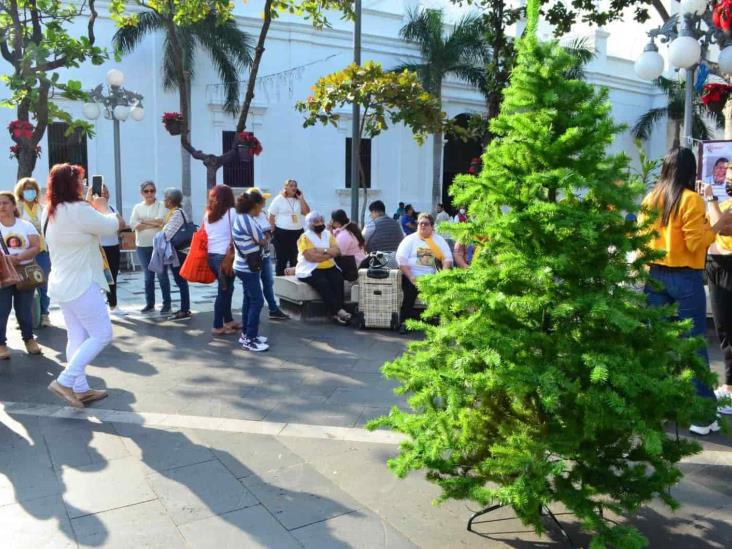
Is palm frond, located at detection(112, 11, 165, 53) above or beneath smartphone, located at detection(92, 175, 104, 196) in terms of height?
above

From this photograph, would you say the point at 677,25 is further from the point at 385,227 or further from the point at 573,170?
the point at 573,170

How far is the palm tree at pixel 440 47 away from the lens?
23.9 metres

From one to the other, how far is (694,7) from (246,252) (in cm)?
623

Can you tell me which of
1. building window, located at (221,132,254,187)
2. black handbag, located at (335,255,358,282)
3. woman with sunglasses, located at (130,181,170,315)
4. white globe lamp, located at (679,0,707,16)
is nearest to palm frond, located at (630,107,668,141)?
building window, located at (221,132,254,187)

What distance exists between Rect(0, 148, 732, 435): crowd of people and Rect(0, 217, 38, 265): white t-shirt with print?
0.03 ft

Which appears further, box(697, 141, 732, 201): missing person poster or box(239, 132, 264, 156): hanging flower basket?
box(239, 132, 264, 156): hanging flower basket

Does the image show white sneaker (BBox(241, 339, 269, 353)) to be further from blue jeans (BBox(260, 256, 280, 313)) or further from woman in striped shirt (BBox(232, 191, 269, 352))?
blue jeans (BBox(260, 256, 280, 313))

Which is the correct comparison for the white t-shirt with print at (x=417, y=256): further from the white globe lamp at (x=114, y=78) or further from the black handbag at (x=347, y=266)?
the white globe lamp at (x=114, y=78)

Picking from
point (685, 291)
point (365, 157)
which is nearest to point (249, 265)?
point (685, 291)

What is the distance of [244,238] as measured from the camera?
7254mm

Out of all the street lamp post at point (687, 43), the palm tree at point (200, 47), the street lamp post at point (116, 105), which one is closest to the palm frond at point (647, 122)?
the palm tree at point (200, 47)

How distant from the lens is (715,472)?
4.13m

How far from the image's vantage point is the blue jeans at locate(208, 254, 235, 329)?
7.71 meters

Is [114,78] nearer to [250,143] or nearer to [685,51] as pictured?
[250,143]
